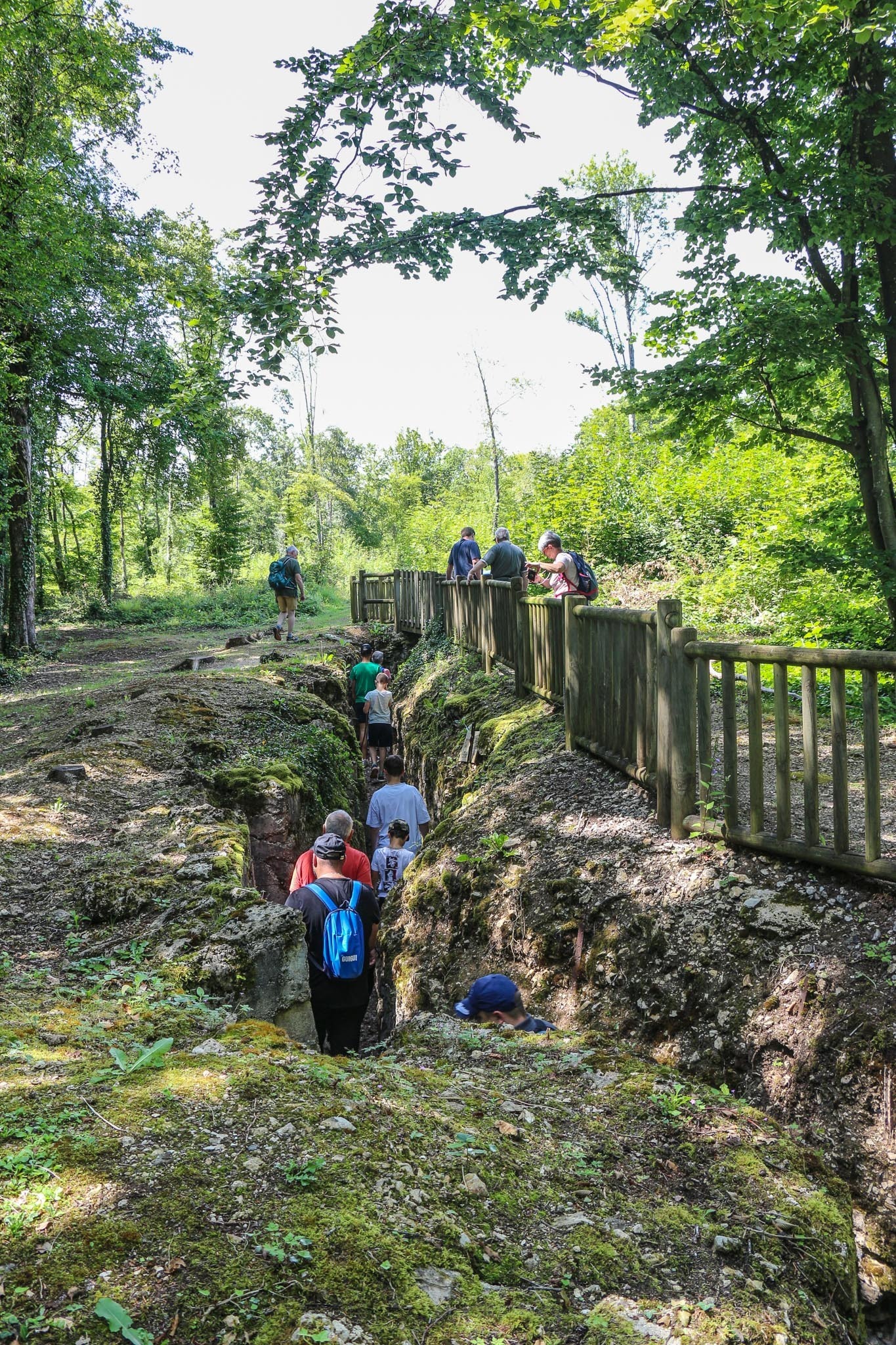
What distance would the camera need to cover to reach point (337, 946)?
16.4ft

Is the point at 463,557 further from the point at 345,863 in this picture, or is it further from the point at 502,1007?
the point at 502,1007

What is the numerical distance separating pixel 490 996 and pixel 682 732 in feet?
6.20

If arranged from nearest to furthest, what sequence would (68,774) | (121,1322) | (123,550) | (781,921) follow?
(121,1322) < (781,921) < (68,774) < (123,550)

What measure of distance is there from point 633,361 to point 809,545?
3534 cm

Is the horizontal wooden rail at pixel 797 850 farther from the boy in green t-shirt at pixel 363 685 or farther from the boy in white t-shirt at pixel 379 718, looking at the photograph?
the boy in green t-shirt at pixel 363 685

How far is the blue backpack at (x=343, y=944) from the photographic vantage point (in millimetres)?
4992

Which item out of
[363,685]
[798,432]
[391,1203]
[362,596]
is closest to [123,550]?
[362,596]

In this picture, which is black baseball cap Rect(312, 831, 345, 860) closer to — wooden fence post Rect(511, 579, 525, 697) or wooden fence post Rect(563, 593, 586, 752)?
wooden fence post Rect(563, 593, 586, 752)

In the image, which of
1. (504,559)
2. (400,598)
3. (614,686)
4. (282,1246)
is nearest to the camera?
(282,1246)

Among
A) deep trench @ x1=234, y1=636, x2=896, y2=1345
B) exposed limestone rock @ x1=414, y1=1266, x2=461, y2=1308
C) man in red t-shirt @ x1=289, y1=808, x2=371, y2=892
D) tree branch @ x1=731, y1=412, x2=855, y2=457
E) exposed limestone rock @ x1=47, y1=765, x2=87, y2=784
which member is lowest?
deep trench @ x1=234, y1=636, x2=896, y2=1345

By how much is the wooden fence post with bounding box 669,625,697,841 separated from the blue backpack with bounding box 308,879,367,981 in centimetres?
208

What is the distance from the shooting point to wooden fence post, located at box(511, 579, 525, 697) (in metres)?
9.11

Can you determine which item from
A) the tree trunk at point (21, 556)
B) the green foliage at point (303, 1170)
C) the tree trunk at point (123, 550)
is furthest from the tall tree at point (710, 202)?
the tree trunk at point (123, 550)

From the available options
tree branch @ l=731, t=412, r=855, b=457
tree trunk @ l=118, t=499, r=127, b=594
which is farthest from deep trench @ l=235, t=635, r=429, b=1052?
tree trunk @ l=118, t=499, r=127, b=594
